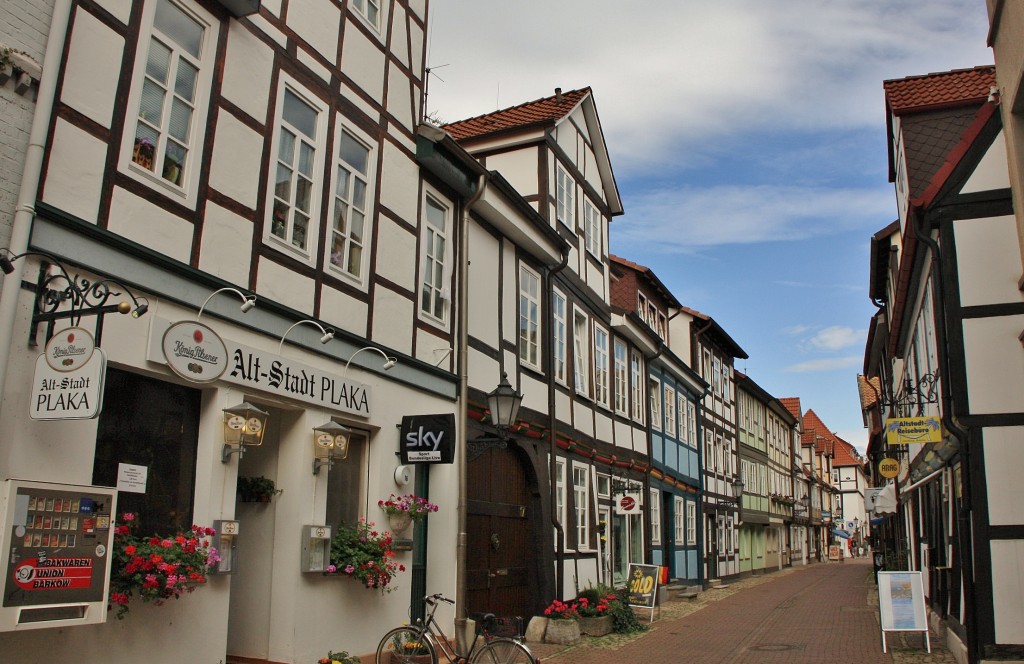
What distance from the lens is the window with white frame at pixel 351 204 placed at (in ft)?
32.4

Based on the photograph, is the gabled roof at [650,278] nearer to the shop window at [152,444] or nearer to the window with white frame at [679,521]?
the window with white frame at [679,521]

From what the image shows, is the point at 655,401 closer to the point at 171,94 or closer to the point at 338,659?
the point at 338,659

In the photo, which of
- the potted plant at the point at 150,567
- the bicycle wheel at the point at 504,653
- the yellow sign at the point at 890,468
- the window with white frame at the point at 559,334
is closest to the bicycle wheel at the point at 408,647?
the bicycle wheel at the point at 504,653

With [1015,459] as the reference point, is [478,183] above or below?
above

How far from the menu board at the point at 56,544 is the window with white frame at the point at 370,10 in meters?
6.66

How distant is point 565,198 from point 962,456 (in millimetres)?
9016

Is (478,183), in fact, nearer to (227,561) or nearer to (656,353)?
(227,561)

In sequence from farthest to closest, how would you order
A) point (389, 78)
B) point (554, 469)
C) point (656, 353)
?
1. point (656, 353)
2. point (554, 469)
3. point (389, 78)

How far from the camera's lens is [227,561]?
7672mm

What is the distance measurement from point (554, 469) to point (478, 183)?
17.3 ft

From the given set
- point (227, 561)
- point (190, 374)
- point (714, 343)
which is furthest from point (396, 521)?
point (714, 343)

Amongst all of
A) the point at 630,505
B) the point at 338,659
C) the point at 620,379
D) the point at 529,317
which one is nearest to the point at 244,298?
the point at 338,659

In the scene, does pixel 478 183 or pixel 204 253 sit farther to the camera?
pixel 478 183

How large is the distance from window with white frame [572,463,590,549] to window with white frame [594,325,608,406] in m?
1.79
